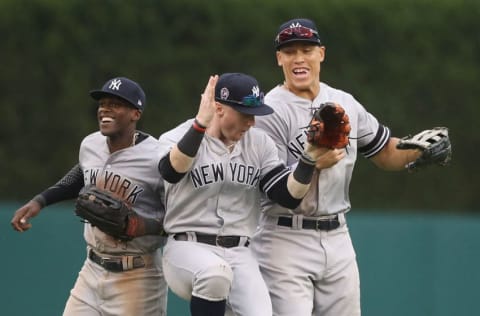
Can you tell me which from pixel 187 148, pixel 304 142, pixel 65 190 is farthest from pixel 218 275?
pixel 65 190

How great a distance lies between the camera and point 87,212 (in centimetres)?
629

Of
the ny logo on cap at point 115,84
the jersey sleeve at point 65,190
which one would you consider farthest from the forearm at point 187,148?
the jersey sleeve at point 65,190

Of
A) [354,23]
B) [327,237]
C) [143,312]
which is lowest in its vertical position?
[143,312]

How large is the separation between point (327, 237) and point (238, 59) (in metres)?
3.50

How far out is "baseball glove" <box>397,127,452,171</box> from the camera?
6523 mm

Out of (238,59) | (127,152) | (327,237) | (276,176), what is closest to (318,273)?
(327,237)

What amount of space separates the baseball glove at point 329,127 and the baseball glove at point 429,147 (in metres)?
0.52

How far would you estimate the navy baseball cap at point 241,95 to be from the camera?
20.1 ft

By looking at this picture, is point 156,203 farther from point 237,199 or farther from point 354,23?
point 354,23

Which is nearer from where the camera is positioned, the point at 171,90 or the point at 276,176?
the point at 276,176

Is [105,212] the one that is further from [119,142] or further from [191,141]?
[191,141]

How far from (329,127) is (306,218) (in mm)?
721

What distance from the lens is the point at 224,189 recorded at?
20.5 ft

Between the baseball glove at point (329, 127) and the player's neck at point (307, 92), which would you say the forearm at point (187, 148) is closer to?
the baseball glove at point (329, 127)
